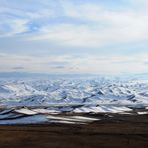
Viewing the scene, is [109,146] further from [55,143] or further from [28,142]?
[28,142]

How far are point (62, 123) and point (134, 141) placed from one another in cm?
3186

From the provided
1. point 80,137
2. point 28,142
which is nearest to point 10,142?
point 28,142

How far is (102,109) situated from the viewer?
14225cm

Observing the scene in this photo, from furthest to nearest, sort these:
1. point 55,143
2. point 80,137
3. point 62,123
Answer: point 62,123 → point 80,137 → point 55,143

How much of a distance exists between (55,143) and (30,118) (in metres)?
→ 40.8

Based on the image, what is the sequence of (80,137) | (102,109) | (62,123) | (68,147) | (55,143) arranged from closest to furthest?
(68,147) → (55,143) → (80,137) → (62,123) → (102,109)

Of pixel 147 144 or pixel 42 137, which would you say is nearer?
pixel 147 144

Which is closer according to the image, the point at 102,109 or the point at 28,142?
the point at 28,142

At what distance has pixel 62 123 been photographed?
76125mm

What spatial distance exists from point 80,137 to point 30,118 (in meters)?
36.1

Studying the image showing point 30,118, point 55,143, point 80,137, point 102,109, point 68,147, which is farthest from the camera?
point 102,109

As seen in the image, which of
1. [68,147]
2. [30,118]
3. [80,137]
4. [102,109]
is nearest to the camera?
[68,147]

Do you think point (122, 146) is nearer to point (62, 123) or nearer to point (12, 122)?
point (62, 123)

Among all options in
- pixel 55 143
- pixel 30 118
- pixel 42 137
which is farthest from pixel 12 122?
pixel 55 143
